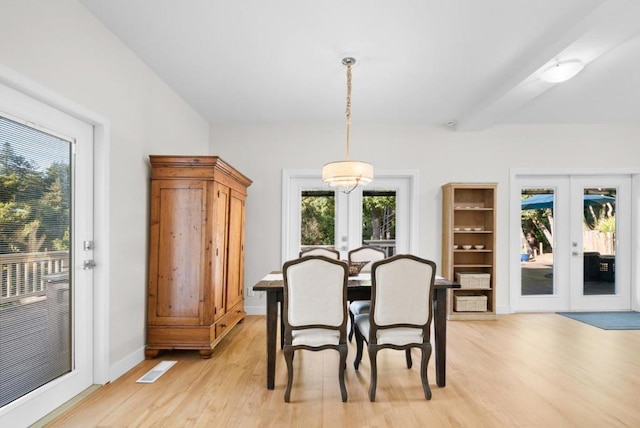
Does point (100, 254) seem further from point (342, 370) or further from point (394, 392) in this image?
point (394, 392)

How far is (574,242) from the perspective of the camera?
16.1ft

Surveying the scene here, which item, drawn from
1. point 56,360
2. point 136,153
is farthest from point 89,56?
point 56,360

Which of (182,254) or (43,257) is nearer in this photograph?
(43,257)

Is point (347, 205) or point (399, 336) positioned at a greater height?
point (347, 205)

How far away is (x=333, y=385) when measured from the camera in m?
2.61

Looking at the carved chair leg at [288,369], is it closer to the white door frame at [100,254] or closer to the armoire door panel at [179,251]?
the armoire door panel at [179,251]

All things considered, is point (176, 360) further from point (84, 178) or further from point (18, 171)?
point (18, 171)

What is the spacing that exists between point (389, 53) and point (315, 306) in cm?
215

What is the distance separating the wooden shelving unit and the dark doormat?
1160 millimetres

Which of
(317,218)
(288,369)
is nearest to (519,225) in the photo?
(317,218)

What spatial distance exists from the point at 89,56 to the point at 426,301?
2926mm

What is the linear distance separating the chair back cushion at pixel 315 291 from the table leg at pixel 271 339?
197 mm

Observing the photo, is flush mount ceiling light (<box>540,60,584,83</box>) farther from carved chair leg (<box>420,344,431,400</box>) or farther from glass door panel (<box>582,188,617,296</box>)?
glass door panel (<box>582,188,617,296</box>)

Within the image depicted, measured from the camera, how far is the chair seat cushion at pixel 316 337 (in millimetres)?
2420
